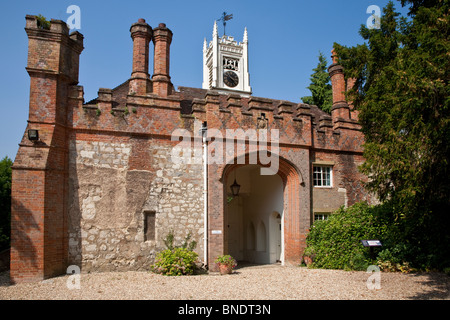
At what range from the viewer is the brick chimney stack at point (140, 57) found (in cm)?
1361

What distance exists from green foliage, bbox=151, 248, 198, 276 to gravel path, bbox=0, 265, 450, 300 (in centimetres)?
38

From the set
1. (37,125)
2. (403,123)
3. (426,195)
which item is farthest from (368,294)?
(37,125)

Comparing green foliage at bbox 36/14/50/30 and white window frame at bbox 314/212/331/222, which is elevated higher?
green foliage at bbox 36/14/50/30

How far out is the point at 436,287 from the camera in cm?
964

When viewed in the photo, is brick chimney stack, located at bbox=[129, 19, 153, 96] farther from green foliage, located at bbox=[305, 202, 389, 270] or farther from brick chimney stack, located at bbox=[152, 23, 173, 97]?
green foliage, located at bbox=[305, 202, 389, 270]

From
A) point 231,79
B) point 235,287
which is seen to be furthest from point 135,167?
point 231,79

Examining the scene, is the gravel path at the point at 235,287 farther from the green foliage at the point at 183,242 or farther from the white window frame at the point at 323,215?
the white window frame at the point at 323,215

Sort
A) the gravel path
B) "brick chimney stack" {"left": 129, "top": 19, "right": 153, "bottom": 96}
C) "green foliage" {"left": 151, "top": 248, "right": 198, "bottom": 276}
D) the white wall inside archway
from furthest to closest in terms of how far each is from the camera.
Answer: the white wall inside archway, "brick chimney stack" {"left": 129, "top": 19, "right": 153, "bottom": 96}, "green foliage" {"left": 151, "top": 248, "right": 198, "bottom": 276}, the gravel path

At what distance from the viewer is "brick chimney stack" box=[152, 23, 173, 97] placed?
13805 millimetres

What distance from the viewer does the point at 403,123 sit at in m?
8.16

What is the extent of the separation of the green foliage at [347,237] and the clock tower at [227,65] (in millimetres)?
29909

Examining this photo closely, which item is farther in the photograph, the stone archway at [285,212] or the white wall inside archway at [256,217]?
the white wall inside archway at [256,217]

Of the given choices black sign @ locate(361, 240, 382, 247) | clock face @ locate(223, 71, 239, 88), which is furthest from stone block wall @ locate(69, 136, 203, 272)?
clock face @ locate(223, 71, 239, 88)

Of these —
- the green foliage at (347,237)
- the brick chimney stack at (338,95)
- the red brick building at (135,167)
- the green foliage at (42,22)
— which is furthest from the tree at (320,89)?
the green foliage at (42,22)
